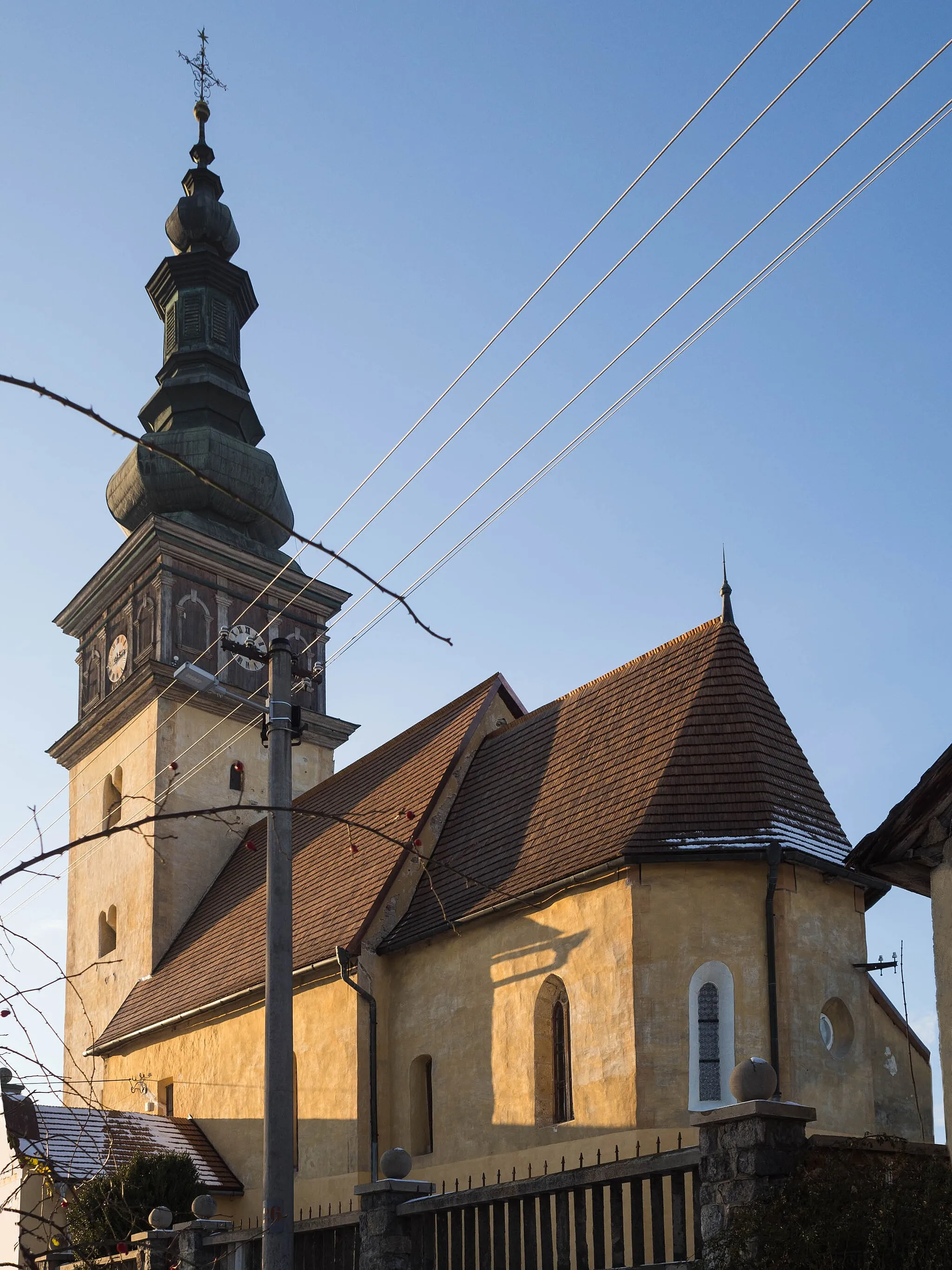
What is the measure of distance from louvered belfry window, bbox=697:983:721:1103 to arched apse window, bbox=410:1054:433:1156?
4.29 meters

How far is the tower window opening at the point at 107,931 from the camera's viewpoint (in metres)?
30.7

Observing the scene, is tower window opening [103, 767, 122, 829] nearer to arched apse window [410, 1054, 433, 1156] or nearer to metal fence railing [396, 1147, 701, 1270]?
arched apse window [410, 1054, 433, 1156]

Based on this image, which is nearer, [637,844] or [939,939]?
[939,939]

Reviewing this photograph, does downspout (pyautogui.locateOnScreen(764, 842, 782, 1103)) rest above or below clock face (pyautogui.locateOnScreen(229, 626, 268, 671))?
below

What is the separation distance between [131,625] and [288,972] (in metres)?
22.7

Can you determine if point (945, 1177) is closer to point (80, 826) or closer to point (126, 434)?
point (126, 434)

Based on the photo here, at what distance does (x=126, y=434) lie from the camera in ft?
13.9

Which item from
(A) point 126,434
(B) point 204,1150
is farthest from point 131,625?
(A) point 126,434

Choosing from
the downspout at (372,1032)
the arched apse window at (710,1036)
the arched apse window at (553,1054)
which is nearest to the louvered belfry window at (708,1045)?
the arched apse window at (710,1036)

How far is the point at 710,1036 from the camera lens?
1698 cm

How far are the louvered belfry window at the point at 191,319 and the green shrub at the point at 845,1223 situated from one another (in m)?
31.2

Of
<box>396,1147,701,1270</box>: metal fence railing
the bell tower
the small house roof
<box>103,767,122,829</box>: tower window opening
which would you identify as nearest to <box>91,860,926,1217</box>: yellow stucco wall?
the small house roof

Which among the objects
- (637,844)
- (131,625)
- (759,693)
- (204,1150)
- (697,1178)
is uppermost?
(131,625)

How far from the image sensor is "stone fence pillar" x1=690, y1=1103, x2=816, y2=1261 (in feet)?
27.6
